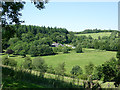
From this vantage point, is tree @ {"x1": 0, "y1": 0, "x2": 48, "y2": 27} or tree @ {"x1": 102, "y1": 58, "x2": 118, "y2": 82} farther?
tree @ {"x1": 0, "y1": 0, "x2": 48, "y2": 27}

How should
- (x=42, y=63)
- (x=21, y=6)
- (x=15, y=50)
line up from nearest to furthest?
(x=21, y=6) < (x=42, y=63) < (x=15, y=50)

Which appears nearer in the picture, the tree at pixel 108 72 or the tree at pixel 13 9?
the tree at pixel 108 72

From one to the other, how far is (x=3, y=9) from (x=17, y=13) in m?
0.90

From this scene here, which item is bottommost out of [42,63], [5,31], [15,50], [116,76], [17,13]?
[42,63]

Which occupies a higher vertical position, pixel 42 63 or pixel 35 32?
pixel 35 32

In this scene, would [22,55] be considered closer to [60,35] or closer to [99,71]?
[60,35]

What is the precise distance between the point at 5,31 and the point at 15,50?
6438 centimetres

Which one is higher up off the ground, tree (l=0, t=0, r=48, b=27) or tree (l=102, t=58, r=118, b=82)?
tree (l=0, t=0, r=48, b=27)

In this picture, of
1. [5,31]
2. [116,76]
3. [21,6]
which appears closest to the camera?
[116,76]

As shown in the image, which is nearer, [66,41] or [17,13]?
[17,13]

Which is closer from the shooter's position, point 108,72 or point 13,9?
point 108,72

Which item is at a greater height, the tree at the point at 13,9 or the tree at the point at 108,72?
the tree at the point at 13,9

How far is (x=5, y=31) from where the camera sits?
24.5ft

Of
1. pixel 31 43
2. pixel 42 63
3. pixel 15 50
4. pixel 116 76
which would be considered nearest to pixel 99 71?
pixel 116 76
